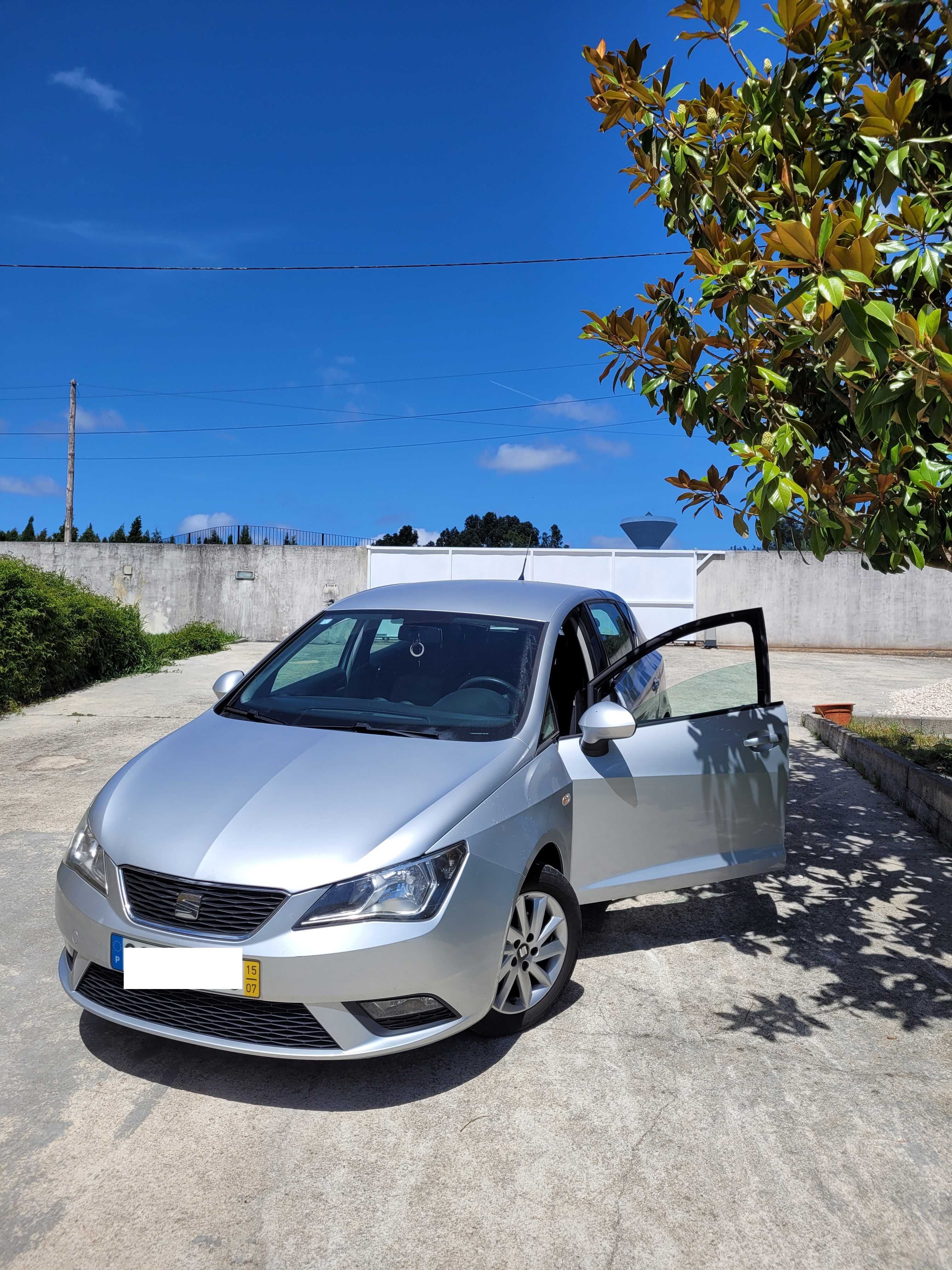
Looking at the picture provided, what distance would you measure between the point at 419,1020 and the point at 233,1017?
53 centimetres

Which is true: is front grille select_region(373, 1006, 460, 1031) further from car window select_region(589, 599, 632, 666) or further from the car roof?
car window select_region(589, 599, 632, 666)

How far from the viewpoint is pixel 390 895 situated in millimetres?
2592

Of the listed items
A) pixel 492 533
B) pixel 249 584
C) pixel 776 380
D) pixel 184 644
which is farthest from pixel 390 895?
pixel 492 533

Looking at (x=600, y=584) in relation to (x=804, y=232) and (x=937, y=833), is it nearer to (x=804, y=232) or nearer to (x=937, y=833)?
(x=937, y=833)

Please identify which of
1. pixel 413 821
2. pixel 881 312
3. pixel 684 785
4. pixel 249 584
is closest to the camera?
pixel 881 312

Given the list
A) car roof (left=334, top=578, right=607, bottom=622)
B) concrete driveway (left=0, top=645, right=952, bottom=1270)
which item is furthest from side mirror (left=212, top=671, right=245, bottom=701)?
concrete driveway (left=0, top=645, right=952, bottom=1270)

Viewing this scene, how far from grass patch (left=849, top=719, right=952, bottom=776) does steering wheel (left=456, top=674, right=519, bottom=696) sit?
4180 mm

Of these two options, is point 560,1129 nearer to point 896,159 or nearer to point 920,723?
point 896,159

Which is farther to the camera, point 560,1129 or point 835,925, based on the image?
point 835,925

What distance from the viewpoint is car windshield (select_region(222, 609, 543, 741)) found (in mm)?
3525

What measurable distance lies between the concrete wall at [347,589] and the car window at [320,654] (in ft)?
61.6

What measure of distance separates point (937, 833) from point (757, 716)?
2418mm

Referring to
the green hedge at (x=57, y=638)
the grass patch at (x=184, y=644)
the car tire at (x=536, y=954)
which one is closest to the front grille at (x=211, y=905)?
the car tire at (x=536, y=954)

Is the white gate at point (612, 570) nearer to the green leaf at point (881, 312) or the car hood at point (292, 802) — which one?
the car hood at point (292, 802)
